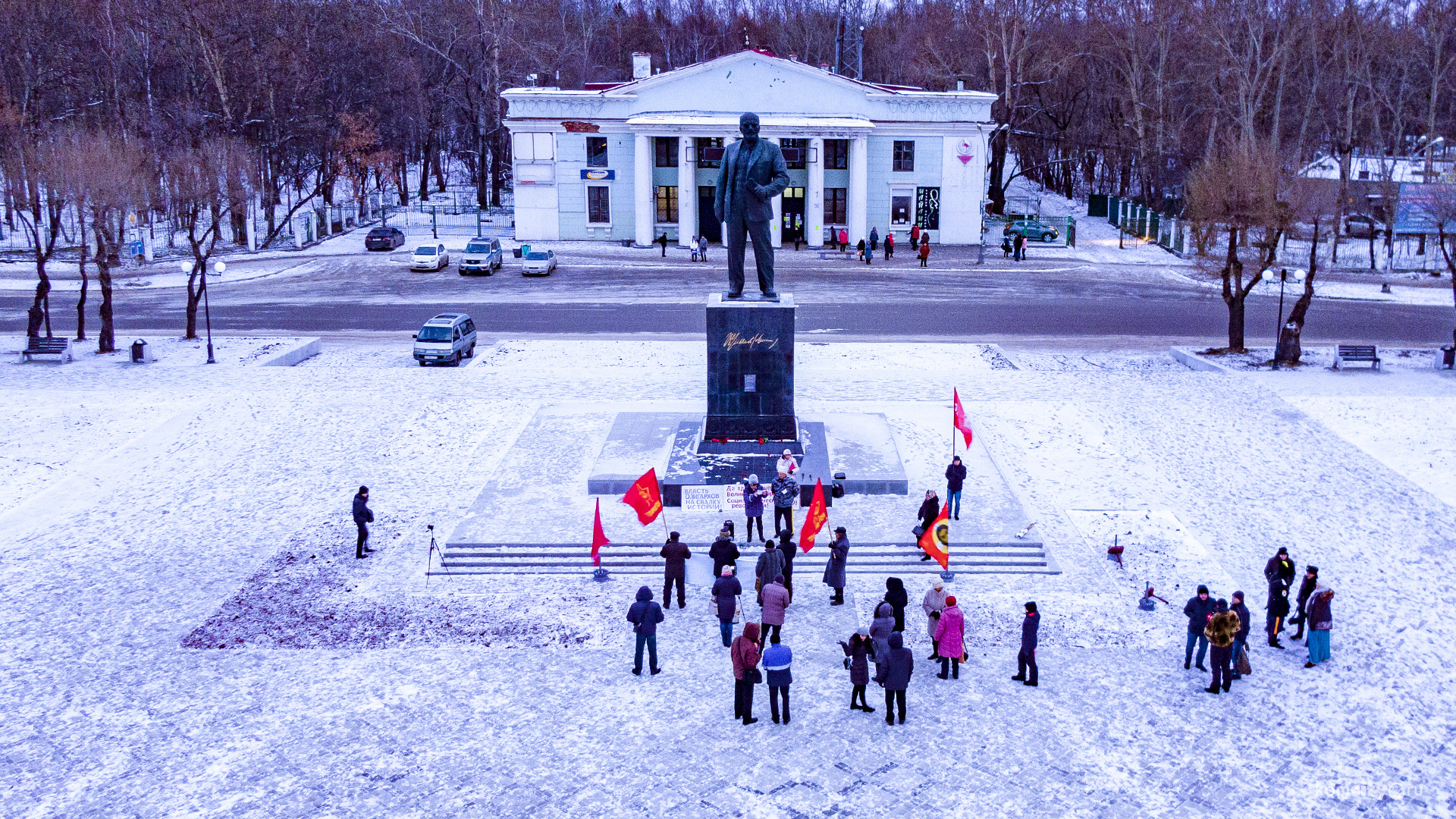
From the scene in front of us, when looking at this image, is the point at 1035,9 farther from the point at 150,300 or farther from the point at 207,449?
the point at 207,449

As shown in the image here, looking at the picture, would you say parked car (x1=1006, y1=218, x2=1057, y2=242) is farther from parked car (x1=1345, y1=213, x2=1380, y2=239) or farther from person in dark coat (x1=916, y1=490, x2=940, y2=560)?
person in dark coat (x1=916, y1=490, x2=940, y2=560)

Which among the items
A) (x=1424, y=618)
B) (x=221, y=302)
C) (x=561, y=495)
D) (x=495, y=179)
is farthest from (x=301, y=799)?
(x=495, y=179)

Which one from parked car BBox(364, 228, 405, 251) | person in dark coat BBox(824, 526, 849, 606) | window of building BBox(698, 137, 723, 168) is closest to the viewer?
person in dark coat BBox(824, 526, 849, 606)

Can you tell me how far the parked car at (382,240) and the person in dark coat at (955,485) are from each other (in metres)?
43.9

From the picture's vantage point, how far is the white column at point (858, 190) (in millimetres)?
55969

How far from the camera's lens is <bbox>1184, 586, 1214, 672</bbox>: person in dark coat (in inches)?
524

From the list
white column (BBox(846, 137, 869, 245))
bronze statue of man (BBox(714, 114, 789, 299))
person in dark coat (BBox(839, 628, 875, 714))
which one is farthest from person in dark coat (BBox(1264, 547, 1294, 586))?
white column (BBox(846, 137, 869, 245))

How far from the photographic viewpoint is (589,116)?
56.2 metres

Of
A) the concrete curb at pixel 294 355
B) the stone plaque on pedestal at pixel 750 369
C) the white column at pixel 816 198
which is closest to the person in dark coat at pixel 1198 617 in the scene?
the stone plaque on pedestal at pixel 750 369

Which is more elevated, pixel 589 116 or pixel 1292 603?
pixel 589 116

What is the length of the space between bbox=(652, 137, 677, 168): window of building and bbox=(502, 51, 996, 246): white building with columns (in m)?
0.05

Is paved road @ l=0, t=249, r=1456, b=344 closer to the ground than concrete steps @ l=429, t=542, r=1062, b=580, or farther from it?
farther from it

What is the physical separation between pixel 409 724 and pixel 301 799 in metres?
1.57

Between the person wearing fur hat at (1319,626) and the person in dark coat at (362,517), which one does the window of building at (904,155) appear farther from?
the person wearing fur hat at (1319,626)
